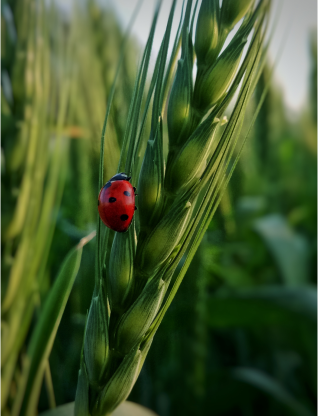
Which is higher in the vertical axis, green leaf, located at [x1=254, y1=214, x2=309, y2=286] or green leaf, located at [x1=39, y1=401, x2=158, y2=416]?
green leaf, located at [x1=39, y1=401, x2=158, y2=416]

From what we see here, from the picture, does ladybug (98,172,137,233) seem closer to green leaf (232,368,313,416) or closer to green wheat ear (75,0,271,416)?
green wheat ear (75,0,271,416)

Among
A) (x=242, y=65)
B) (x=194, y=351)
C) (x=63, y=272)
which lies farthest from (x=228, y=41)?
(x=194, y=351)

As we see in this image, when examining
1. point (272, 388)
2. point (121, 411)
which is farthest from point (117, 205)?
point (272, 388)

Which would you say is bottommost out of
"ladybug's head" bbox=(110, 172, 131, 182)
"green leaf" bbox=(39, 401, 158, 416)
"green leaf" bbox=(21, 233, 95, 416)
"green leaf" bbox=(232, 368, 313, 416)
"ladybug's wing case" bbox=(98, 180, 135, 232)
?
"green leaf" bbox=(232, 368, 313, 416)

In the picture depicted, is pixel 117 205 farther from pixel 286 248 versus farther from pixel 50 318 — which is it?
pixel 286 248

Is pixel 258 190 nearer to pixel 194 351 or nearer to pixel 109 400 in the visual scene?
pixel 194 351

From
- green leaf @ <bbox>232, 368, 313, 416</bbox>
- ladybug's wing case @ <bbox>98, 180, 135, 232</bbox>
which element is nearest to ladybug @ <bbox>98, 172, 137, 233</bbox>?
ladybug's wing case @ <bbox>98, 180, 135, 232</bbox>
